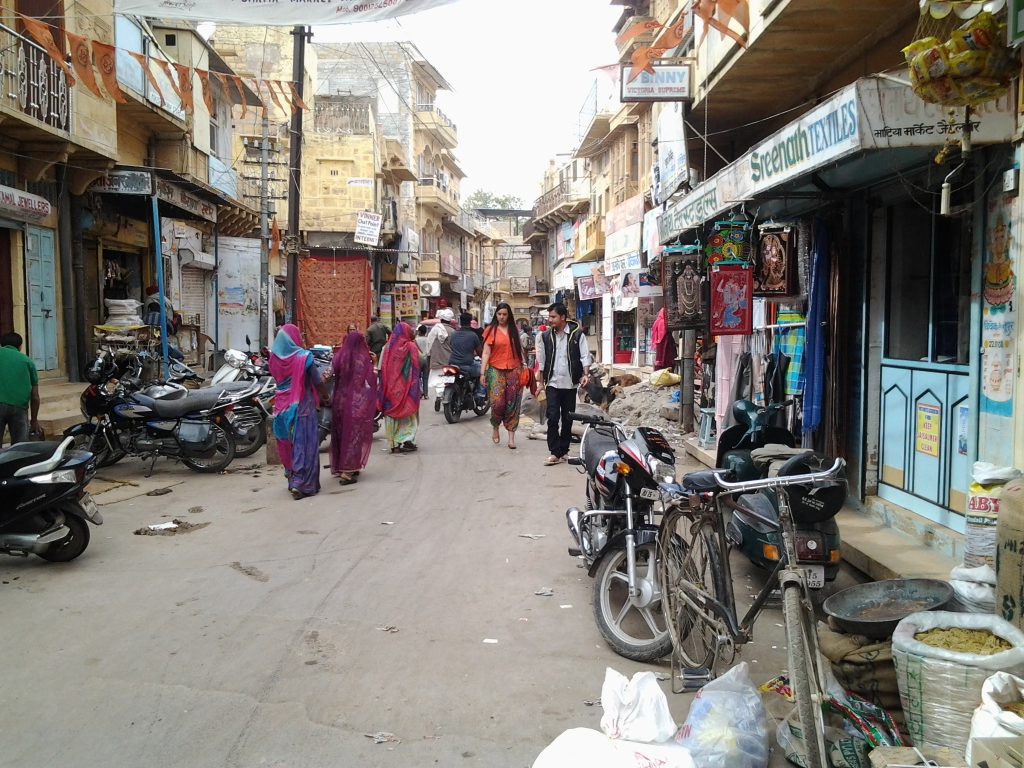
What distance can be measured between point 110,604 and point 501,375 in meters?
6.73

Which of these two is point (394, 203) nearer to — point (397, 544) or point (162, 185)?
point (162, 185)

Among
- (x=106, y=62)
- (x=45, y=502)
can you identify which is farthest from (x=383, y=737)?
(x=106, y=62)

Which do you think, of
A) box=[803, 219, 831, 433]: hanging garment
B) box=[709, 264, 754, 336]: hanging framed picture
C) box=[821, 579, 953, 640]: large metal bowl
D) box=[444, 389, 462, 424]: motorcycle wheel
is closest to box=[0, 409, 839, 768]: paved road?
box=[821, 579, 953, 640]: large metal bowl

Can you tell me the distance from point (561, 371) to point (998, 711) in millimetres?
7808

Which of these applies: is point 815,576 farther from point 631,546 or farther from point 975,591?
point 631,546

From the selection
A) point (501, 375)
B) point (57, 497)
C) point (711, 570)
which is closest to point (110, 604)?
point (57, 497)

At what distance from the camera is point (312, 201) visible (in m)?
34.3

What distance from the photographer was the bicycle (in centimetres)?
321

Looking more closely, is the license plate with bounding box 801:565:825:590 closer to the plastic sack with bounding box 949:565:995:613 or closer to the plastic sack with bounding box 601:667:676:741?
the plastic sack with bounding box 949:565:995:613

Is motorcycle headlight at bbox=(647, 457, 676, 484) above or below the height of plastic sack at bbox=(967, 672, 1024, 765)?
above

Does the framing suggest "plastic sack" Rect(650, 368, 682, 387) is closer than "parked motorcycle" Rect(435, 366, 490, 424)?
No

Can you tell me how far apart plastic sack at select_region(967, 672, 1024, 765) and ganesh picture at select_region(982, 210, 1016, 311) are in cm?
294

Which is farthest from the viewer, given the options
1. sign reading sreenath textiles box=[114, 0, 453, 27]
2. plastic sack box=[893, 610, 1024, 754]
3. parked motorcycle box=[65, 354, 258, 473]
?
parked motorcycle box=[65, 354, 258, 473]

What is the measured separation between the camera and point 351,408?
9398mm
